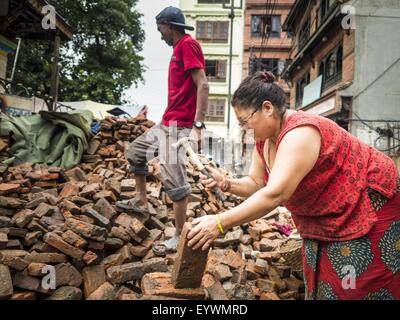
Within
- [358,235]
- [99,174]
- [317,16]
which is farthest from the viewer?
[317,16]

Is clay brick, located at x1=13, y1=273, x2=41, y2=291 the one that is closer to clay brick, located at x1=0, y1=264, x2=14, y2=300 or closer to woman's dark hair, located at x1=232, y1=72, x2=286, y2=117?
clay brick, located at x1=0, y1=264, x2=14, y2=300

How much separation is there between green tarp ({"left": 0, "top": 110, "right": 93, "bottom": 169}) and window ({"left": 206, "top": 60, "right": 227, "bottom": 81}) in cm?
2099

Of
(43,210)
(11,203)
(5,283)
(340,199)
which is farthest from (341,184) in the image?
(11,203)

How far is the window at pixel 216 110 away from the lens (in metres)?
25.2

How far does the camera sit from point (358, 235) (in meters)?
1.73

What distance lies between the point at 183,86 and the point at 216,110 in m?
22.5

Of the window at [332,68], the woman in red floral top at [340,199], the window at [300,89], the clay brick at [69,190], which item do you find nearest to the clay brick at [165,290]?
the woman in red floral top at [340,199]

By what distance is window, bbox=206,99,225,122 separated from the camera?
2523cm

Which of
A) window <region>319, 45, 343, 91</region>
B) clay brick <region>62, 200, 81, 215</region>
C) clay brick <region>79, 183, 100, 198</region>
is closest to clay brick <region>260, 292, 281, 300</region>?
clay brick <region>62, 200, 81, 215</region>

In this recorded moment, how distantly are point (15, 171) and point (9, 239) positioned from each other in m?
1.97

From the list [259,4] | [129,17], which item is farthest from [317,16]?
[259,4]

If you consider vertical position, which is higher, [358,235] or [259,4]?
[259,4]

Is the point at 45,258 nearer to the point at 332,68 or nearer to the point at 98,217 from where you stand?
the point at 98,217
